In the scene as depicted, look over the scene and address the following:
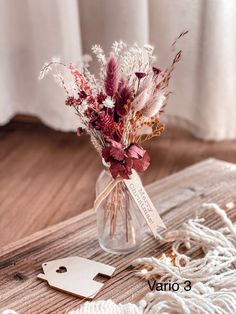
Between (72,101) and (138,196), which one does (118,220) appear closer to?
(138,196)

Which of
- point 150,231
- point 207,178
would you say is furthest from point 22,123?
point 150,231

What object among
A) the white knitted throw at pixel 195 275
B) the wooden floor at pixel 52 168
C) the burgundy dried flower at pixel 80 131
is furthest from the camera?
the wooden floor at pixel 52 168

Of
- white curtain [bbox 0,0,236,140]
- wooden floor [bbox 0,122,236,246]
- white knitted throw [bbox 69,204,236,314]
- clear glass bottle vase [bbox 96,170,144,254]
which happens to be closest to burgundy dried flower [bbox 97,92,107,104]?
clear glass bottle vase [bbox 96,170,144,254]

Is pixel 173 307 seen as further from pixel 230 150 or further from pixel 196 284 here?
pixel 230 150

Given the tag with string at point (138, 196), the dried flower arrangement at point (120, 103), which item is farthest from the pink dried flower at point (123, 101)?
the tag with string at point (138, 196)

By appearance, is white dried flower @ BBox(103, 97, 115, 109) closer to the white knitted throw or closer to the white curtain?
the white knitted throw

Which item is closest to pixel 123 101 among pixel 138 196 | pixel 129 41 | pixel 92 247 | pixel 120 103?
pixel 120 103

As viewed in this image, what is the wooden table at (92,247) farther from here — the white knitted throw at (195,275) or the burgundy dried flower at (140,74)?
the burgundy dried flower at (140,74)
